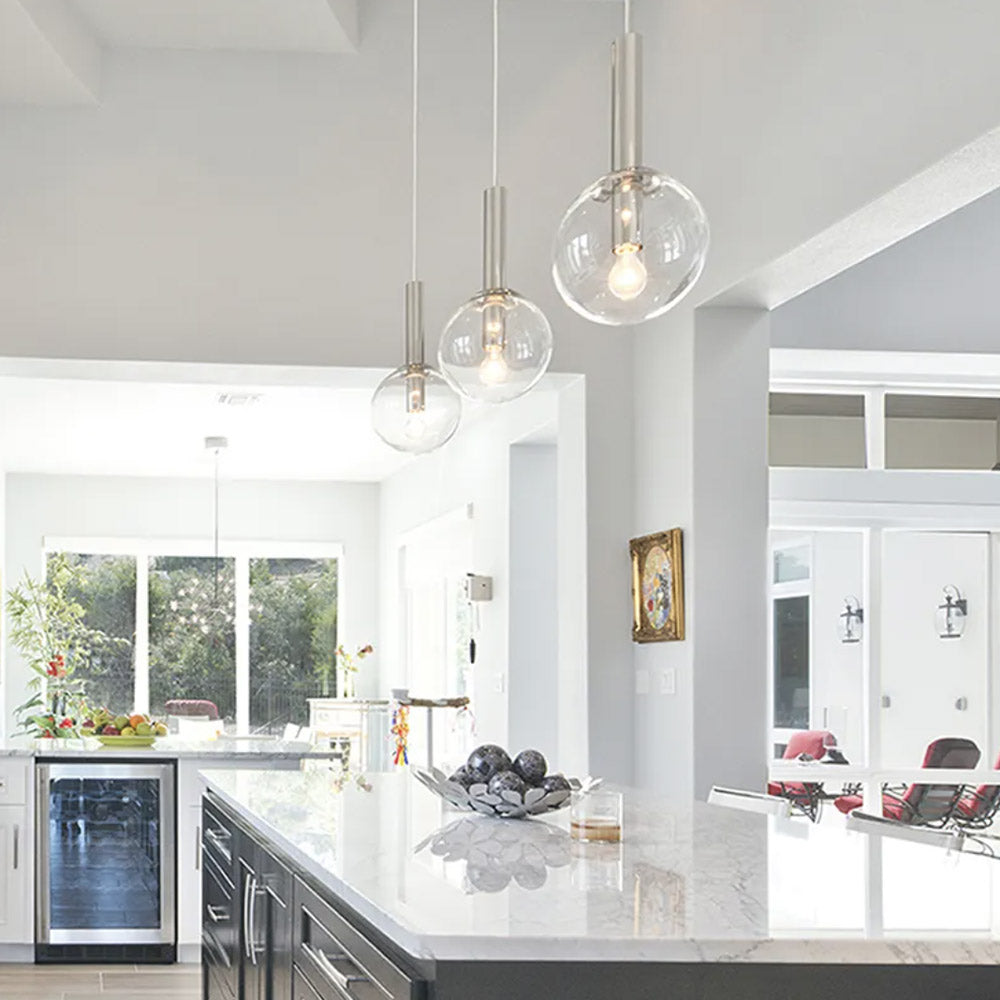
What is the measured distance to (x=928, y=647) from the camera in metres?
6.71

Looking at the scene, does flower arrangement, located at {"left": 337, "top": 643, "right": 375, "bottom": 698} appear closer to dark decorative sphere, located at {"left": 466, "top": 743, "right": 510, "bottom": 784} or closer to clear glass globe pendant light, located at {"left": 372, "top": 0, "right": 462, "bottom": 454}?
clear glass globe pendant light, located at {"left": 372, "top": 0, "right": 462, "bottom": 454}

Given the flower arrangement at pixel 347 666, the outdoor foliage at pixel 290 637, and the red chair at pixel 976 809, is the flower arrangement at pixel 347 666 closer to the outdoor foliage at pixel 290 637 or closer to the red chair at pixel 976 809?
the outdoor foliage at pixel 290 637

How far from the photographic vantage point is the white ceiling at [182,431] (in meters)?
9.84

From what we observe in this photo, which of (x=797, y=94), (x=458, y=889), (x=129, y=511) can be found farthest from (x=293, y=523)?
A: (x=458, y=889)

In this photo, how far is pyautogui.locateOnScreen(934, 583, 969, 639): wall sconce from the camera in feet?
22.1

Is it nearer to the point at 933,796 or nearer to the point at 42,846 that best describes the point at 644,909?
the point at 933,796

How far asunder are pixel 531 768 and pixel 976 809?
387cm

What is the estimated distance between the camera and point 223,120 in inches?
242

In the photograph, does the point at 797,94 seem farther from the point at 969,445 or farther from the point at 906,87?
the point at 969,445

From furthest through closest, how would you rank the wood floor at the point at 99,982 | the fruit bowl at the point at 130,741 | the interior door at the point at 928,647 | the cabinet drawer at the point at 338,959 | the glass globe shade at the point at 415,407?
the fruit bowl at the point at 130,741 → the interior door at the point at 928,647 → the wood floor at the point at 99,982 → the glass globe shade at the point at 415,407 → the cabinet drawer at the point at 338,959

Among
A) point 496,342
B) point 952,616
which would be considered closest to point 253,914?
point 496,342

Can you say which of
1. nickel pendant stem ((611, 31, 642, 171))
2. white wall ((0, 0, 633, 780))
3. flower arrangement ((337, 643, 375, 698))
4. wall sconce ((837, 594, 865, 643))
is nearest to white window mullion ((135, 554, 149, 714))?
flower arrangement ((337, 643, 375, 698))

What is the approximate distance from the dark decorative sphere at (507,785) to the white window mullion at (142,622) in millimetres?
11540

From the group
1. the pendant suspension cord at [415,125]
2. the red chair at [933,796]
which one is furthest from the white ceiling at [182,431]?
the red chair at [933,796]
